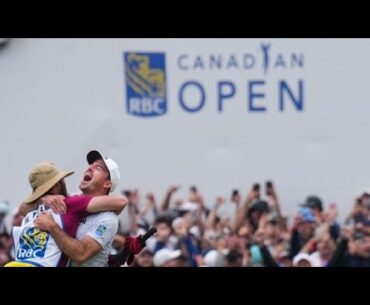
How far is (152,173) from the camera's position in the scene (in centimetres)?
1189

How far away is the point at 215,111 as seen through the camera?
12.0 meters

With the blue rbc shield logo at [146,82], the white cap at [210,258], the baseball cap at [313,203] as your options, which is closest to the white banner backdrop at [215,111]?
the blue rbc shield logo at [146,82]

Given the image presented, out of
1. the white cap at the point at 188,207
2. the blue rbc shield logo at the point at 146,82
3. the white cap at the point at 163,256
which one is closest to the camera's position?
the white cap at the point at 163,256

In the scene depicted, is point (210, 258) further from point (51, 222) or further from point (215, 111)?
point (51, 222)

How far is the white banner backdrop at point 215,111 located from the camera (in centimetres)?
1179

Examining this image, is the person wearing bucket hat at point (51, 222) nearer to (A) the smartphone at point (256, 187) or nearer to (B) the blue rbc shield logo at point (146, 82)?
(A) the smartphone at point (256, 187)

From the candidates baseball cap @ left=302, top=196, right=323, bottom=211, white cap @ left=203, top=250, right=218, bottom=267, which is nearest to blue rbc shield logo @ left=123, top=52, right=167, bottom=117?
baseball cap @ left=302, top=196, right=323, bottom=211

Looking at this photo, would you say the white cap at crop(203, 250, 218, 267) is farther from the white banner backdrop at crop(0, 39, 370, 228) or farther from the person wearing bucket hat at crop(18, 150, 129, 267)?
the person wearing bucket hat at crop(18, 150, 129, 267)

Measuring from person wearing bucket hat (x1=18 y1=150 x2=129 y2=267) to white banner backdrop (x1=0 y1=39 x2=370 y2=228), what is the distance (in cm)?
588

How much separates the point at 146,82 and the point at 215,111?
0.67 m

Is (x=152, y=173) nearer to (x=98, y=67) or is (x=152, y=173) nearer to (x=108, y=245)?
(x=98, y=67)

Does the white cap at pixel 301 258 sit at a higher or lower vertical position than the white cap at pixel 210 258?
higher

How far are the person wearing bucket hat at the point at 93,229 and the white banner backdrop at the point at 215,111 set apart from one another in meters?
5.88

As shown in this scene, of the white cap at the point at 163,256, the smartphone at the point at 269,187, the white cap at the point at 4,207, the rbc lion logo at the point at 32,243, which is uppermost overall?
the rbc lion logo at the point at 32,243
